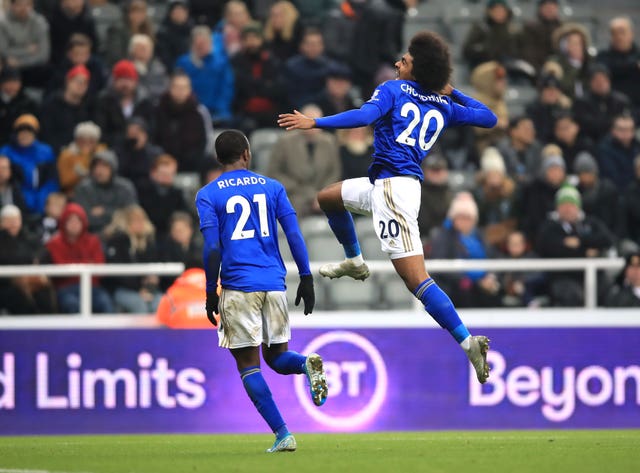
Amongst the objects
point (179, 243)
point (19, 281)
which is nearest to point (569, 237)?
point (179, 243)

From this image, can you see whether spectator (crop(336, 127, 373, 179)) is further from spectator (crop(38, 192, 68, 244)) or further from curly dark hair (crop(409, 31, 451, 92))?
curly dark hair (crop(409, 31, 451, 92))

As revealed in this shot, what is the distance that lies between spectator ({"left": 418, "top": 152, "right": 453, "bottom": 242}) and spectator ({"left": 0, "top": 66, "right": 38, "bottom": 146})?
4514 millimetres

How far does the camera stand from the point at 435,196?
1546 cm

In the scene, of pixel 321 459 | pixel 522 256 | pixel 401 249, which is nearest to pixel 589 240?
pixel 522 256

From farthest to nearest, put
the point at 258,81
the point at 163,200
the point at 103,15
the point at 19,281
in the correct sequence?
the point at 103,15 < the point at 258,81 < the point at 163,200 < the point at 19,281

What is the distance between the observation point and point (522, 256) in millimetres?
15055

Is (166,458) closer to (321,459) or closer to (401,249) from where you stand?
(321,459)

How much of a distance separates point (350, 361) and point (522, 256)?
2.63 meters

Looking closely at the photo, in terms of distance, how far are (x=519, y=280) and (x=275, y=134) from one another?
10.9ft

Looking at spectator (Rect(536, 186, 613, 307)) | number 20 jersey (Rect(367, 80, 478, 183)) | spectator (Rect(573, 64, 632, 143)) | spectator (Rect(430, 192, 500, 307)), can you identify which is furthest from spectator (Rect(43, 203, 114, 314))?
spectator (Rect(573, 64, 632, 143))

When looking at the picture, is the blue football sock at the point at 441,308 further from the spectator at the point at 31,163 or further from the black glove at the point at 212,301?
the spectator at the point at 31,163

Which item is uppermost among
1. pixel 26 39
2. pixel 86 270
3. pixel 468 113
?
pixel 26 39

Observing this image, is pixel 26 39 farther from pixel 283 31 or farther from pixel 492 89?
pixel 492 89

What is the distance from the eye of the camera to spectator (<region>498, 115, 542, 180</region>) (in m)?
16.6
